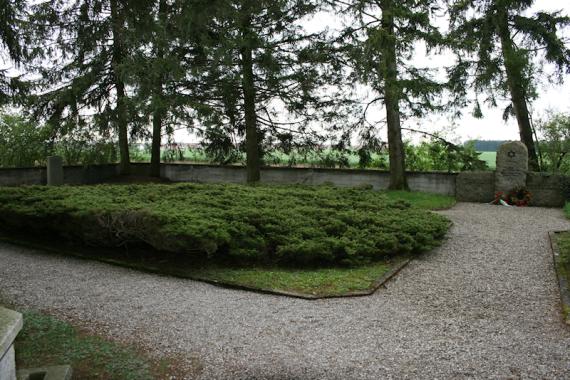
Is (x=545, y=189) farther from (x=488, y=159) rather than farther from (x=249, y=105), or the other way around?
(x=249, y=105)

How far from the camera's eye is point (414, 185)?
13.5 meters

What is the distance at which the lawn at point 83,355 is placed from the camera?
Result: 3111mm

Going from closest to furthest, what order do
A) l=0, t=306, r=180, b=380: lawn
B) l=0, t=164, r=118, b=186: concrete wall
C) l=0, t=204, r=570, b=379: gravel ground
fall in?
l=0, t=306, r=180, b=380: lawn < l=0, t=204, r=570, b=379: gravel ground < l=0, t=164, r=118, b=186: concrete wall

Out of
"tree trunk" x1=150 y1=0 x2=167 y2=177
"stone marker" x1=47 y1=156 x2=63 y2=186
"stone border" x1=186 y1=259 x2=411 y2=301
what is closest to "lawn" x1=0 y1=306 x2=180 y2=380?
"stone border" x1=186 y1=259 x2=411 y2=301

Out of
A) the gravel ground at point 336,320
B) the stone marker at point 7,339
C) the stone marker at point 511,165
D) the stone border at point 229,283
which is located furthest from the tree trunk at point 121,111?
the stone marker at point 7,339

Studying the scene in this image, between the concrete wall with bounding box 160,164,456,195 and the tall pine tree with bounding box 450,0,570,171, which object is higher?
the tall pine tree with bounding box 450,0,570,171

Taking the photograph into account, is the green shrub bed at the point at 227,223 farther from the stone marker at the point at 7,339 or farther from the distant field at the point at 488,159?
the distant field at the point at 488,159

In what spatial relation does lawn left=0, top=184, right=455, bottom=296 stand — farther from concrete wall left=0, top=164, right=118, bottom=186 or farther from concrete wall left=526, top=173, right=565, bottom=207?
concrete wall left=0, top=164, right=118, bottom=186

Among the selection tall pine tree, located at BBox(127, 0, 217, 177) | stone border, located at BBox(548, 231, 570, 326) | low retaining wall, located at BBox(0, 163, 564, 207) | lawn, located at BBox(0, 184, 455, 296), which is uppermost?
tall pine tree, located at BBox(127, 0, 217, 177)

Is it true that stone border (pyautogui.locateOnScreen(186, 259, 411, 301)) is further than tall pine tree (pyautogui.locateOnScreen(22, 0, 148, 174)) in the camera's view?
No

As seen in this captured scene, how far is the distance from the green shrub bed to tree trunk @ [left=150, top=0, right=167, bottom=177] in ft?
7.06

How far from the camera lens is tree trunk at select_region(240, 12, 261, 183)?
1181cm

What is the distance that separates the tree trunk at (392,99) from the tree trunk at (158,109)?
15.6 feet

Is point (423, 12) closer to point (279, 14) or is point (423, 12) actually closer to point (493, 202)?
point (279, 14)
